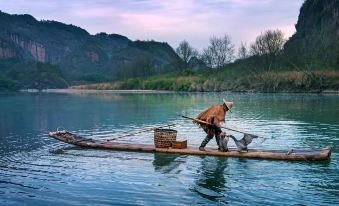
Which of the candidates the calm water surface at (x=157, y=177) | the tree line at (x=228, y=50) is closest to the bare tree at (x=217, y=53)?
the tree line at (x=228, y=50)

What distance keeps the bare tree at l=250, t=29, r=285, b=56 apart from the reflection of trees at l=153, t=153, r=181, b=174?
294 ft

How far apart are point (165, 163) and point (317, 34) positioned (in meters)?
108

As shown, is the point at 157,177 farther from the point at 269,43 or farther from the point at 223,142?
the point at 269,43

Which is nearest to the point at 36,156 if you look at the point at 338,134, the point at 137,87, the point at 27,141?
the point at 27,141

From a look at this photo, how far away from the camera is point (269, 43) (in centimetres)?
10719

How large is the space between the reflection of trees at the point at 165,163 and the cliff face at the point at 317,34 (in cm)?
7672

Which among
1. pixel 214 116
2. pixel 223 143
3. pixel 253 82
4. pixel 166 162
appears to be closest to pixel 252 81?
pixel 253 82

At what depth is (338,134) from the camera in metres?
26.0

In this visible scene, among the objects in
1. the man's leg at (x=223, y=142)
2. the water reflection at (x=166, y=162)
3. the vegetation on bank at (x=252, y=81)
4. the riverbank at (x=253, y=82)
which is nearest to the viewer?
the water reflection at (x=166, y=162)

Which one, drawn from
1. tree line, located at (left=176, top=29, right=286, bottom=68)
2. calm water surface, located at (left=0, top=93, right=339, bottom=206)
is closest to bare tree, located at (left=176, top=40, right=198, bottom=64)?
tree line, located at (left=176, top=29, right=286, bottom=68)

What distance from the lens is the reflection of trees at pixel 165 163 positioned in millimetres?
16734

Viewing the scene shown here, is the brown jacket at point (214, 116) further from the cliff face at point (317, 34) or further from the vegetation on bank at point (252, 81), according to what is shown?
the cliff face at point (317, 34)

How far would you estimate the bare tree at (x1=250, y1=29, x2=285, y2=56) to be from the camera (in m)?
106

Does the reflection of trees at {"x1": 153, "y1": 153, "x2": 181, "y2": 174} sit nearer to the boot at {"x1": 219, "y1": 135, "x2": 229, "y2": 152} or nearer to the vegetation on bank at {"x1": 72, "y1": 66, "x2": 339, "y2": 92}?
the boot at {"x1": 219, "y1": 135, "x2": 229, "y2": 152}
